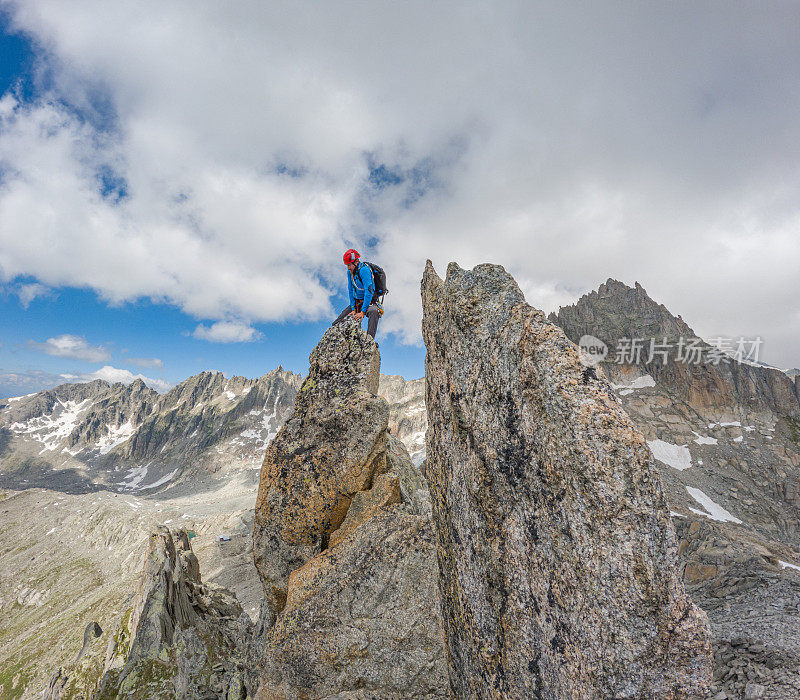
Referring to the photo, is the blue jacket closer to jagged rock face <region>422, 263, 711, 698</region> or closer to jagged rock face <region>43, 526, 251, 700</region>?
jagged rock face <region>422, 263, 711, 698</region>

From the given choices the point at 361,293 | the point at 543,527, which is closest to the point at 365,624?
the point at 543,527

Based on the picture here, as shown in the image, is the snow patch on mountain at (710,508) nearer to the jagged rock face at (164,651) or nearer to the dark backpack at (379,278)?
the jagged rock face at (164,651)

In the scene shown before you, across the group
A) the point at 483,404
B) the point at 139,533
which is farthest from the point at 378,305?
the point at 139,533

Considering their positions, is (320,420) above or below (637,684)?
above

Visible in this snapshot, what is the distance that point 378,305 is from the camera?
11656 millimetres

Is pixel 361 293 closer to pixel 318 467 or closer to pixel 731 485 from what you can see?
pixel 318 467

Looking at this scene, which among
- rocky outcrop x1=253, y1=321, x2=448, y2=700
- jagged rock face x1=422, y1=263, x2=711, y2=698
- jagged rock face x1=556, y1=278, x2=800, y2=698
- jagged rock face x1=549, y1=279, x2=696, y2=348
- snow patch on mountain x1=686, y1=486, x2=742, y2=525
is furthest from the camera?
jagged rock face x1=549, y1=279, x2=696, y2=348

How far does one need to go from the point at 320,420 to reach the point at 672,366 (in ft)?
491

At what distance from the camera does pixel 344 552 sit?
877cm

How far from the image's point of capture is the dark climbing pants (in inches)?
442

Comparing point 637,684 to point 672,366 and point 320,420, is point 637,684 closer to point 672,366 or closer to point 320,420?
point 320,420

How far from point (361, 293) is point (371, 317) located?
0.89 m

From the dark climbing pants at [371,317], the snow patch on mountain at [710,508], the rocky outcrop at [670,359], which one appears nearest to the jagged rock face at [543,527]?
the dark climbing pants at [371,317]

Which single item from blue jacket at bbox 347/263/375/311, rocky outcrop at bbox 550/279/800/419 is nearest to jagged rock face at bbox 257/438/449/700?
blue jacket at bbox 347/263/375/311
